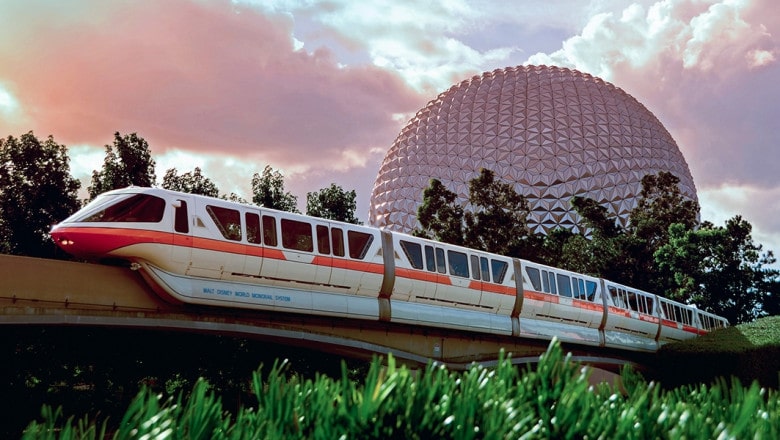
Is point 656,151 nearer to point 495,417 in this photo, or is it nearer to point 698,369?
point 698,369

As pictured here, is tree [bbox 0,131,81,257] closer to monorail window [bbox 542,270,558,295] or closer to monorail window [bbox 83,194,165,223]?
monorail window [bbox 83,194,165,223]

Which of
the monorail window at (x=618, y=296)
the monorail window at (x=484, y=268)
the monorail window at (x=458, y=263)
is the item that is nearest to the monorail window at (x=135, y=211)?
the monorail window at (x=458, y=263)

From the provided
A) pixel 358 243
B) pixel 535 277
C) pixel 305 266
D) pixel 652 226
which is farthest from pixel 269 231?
pixel 652 226

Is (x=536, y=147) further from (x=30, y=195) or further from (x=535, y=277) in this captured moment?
(x=30, y=195)

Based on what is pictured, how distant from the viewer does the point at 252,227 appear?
17766mm

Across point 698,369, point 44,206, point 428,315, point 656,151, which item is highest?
point 656,151

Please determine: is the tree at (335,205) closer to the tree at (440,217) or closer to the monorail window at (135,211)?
the tree at (440,217)

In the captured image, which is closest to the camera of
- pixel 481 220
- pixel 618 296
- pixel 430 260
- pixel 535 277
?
pixel 430 260

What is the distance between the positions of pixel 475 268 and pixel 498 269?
4.59ft

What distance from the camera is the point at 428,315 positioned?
22.0 meters

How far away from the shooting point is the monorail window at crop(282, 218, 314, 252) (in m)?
18.4

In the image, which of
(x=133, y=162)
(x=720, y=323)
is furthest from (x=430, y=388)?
(x=720, y=323)

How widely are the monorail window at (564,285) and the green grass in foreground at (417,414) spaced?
85.0 ft

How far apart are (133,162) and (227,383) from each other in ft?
44.3
